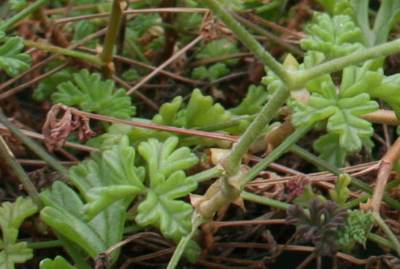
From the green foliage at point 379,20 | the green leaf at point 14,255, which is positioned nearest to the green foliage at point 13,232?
the green leaf at point 14,255

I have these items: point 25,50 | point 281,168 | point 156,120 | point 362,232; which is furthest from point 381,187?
point 25,50

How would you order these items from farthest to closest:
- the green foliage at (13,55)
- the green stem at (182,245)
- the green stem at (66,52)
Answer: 1. the green stem at (66,52)
2. the green foliage at (13,55)
3. the green stem at (182,245)

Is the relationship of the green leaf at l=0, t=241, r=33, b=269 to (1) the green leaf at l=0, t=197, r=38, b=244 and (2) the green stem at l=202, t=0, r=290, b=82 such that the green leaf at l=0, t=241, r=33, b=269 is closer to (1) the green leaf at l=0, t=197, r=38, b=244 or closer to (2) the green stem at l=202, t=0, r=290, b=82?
(1) the green leaf at l=0, t=197, r=38, b=244

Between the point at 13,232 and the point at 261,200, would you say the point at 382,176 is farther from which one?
the point at 13,232

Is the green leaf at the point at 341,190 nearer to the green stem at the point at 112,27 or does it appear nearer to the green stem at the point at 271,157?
the green stem at the point at 271,157

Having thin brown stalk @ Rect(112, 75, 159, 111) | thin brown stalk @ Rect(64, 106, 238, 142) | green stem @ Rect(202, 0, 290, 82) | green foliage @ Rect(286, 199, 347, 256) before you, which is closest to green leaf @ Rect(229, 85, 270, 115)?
thin brown stalk @ Rect(64, 106, 238, 142)

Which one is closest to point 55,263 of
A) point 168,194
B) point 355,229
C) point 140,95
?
point 168,194

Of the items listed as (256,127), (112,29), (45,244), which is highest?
(112,29)
